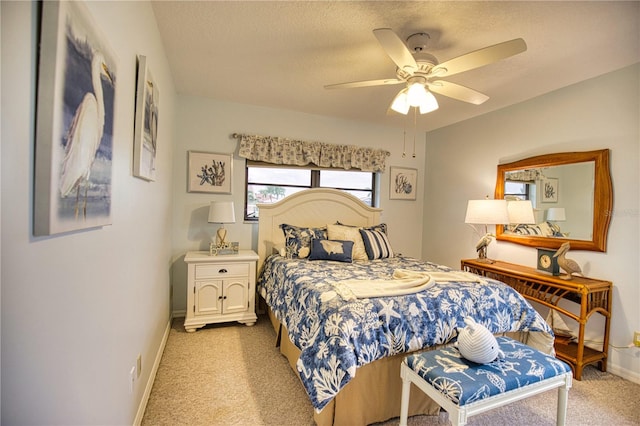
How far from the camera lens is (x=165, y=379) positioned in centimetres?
215

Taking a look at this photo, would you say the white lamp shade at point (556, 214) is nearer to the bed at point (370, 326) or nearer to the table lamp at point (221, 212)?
the bed at point (370, 326)

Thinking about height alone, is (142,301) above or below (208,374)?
above

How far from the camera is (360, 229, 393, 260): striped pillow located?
3.29 meters

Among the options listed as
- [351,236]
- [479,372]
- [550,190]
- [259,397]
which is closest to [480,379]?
[479,372]

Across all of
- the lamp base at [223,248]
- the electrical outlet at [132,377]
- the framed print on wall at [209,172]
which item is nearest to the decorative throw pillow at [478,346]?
the electrical outlet at [132,377]

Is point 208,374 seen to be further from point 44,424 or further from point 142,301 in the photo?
point 44,424

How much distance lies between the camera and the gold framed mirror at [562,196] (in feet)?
8.32

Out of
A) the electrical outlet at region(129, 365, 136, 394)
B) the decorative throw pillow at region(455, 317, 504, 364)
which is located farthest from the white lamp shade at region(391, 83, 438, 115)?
the electrical outlet at region(129, 365, 136, 394)

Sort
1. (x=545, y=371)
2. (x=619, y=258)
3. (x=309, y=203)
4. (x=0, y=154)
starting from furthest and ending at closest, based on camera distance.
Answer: (x=309, y=203)
(x=619, y=258)
(x=545, y=371)
(x=0, y=154)

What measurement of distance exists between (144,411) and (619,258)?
3680 mm

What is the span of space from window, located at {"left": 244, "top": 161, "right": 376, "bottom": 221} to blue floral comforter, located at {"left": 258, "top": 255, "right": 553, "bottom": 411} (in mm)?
1554

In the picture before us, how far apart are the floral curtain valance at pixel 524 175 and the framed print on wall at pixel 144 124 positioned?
348 centimetres

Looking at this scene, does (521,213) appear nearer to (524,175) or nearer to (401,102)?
(524,175)

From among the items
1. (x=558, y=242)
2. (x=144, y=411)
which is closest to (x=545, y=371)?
(x=558, y=242)
